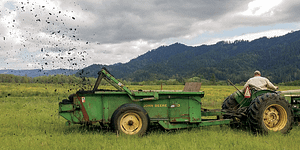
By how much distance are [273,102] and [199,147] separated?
10.3 ft

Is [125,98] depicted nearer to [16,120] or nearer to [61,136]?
[61,136]

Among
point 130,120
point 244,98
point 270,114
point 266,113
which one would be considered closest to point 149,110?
point 130,120

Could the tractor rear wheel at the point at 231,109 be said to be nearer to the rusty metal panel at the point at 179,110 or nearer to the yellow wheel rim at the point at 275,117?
the yellow wheel rim at the point at 275,117

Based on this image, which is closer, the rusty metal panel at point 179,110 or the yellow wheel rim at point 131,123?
the yellow wheel rim at point 131,123

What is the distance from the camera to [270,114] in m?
7.14

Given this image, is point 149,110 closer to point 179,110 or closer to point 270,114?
point 179,110

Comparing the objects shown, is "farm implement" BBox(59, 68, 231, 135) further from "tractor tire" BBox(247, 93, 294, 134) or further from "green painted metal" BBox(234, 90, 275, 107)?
"green painted metal" BBox(234, 90, 275, 107)

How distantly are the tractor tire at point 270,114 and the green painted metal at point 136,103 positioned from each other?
134 cm

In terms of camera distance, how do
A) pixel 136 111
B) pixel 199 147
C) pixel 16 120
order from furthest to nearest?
pixel 16 120 → pixel 136 111 → pixel 199 147

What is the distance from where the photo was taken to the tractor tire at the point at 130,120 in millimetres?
6457

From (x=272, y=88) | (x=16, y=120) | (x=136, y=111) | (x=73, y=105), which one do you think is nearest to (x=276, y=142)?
(x=272, y=88)

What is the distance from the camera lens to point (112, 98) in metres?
6.77

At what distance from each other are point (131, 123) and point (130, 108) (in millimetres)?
482

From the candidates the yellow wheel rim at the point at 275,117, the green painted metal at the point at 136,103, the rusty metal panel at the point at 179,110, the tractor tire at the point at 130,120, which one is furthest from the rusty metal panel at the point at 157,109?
the yellow wheel rim at the point at 275,117
